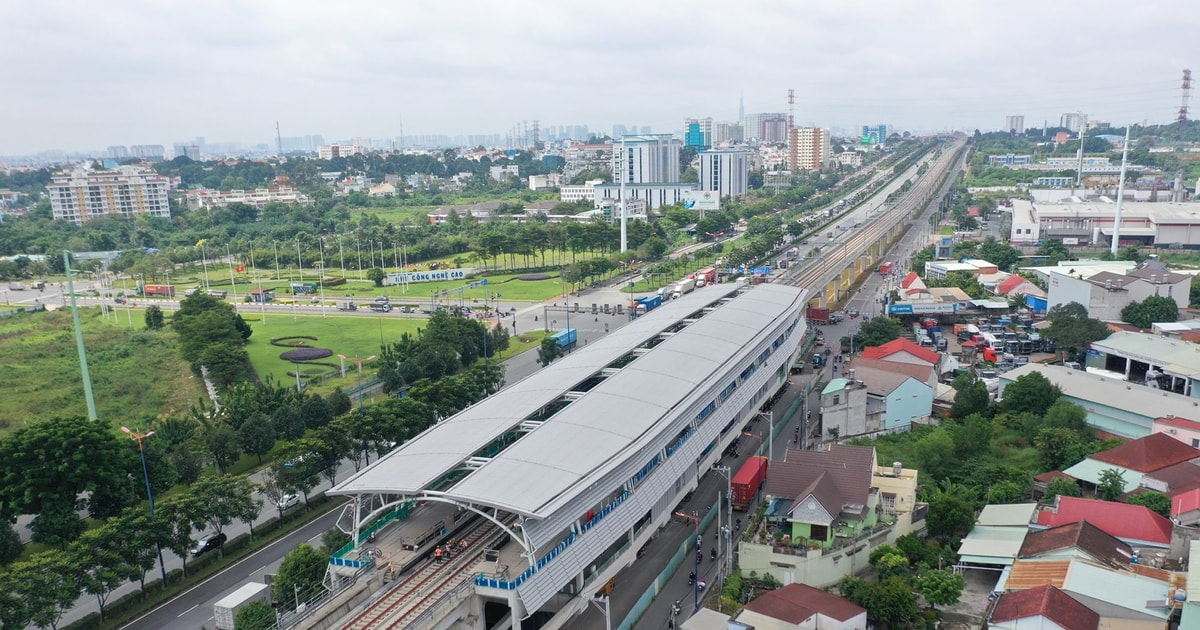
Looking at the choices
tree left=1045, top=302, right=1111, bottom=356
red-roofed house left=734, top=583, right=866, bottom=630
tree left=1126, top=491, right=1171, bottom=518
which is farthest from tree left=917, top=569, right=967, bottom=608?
tree left=1045, top=302, right=1111, bottom=356

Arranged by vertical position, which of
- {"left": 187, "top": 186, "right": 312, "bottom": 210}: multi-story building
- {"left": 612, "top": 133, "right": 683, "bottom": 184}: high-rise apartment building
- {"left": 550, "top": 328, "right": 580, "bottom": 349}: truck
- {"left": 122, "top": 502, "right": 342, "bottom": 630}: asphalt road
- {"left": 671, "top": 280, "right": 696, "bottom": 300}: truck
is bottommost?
{"left": 122, "top": 502, "right": 342, "bottom": 630}: asphalt road

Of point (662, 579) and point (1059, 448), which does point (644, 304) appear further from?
point (662, 579)

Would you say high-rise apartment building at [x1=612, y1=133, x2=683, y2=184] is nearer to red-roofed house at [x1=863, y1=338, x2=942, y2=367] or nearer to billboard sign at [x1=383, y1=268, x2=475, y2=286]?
billboard sign at [x1=383, y1=268, x2=475, y2=286]

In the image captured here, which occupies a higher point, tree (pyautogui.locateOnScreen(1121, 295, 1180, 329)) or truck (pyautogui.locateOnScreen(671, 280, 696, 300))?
tree (pyautogui.locateOnScreen(1121, 295, 1180, 329))

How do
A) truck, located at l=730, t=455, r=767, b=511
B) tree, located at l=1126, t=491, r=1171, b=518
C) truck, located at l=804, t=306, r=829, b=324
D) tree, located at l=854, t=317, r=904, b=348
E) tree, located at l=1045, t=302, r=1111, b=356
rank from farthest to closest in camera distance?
truck, located at l=804, t=306, r=829, b=324
tree, located at l=854, t=317, r=904, b=348
tree, located at l=1045, t=302, r=1111, b=356
truck, located at l=730, t=455, r=767, b=511
tree, located at l=1126, t=491, r=1171, b=518

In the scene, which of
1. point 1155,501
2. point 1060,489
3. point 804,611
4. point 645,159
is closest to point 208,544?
point 804,611

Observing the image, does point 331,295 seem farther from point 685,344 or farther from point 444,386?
point 685,344

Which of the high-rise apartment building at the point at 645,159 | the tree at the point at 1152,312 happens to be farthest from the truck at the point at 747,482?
the high-rise apartment building at the point at 645,159
